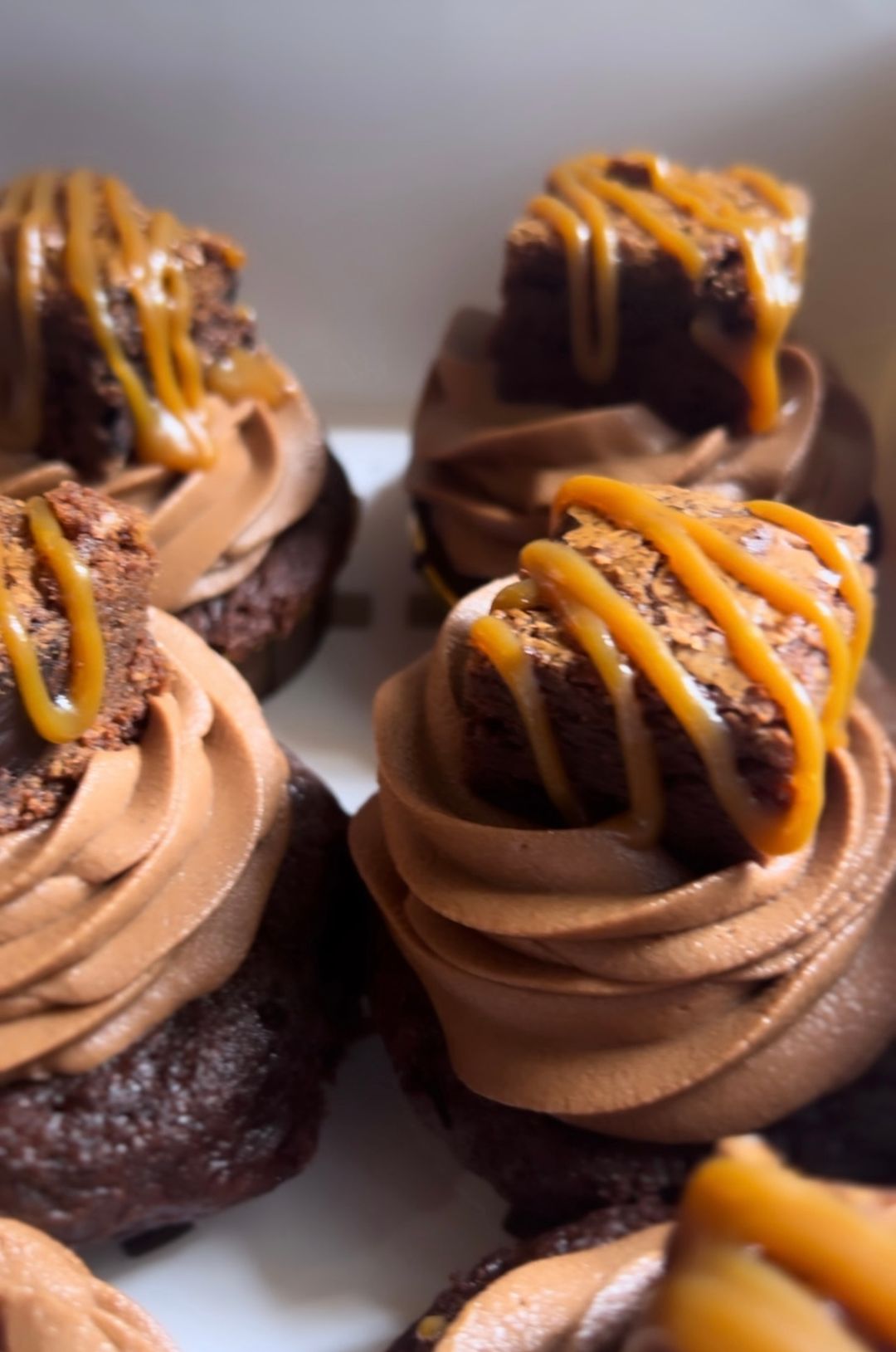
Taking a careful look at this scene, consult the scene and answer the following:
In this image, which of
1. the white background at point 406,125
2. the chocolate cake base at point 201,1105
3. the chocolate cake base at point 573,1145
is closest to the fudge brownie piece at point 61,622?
the chocolate cake base at point 201,1105

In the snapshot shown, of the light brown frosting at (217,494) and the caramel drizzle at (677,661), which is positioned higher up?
the caramel drizzle at (677,661)

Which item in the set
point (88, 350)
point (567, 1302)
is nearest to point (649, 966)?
point (567, 1302)

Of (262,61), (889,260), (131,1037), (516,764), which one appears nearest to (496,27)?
(262,61)

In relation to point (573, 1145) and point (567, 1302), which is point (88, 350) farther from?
point (567, 1302)

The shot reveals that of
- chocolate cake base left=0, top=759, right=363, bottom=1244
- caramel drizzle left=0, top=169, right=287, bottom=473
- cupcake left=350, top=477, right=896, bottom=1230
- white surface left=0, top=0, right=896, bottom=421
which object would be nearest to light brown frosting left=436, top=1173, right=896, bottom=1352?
cupcake left=350, top=477, right=896, bottom=1230

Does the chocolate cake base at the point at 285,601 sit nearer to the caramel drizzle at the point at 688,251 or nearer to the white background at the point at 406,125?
the white background at the point at 406,125

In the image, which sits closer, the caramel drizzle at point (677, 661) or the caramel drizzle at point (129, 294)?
the caramel drizzle at point (677, 661)

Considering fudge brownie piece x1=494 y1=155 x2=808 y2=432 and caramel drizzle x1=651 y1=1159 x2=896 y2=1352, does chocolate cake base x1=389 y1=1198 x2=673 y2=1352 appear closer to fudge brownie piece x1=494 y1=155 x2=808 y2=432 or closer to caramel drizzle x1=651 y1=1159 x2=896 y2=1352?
caramel drizzle x1=651 y1=1159 x2=896 y2=1352
